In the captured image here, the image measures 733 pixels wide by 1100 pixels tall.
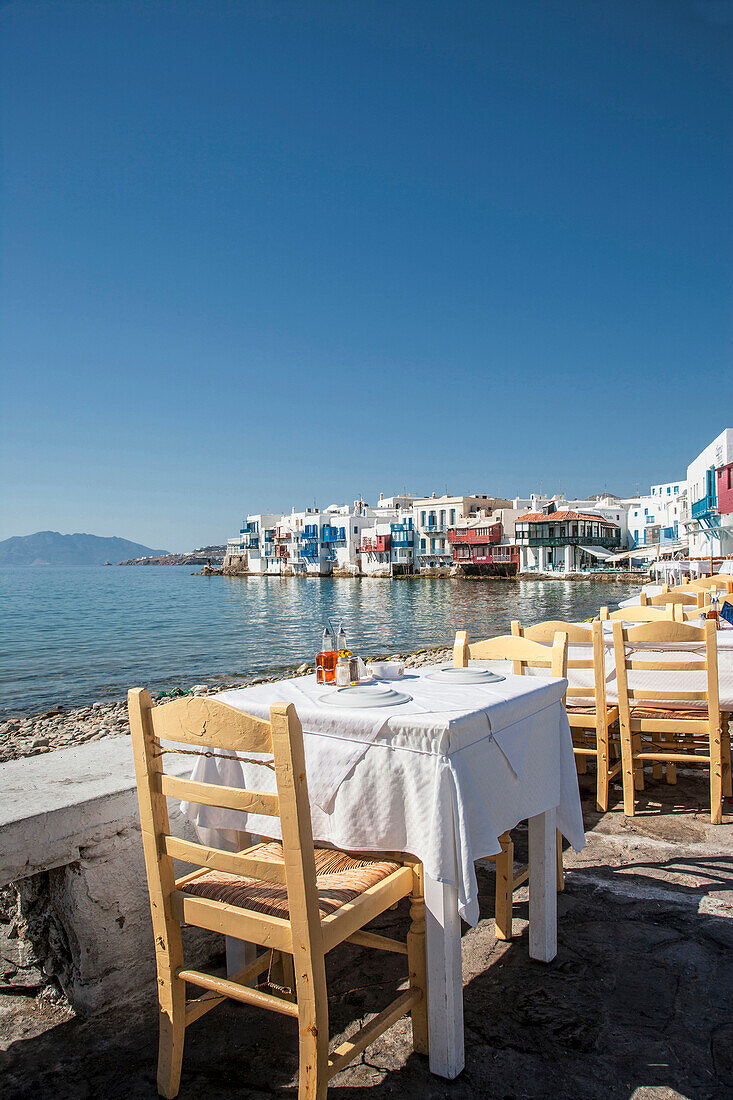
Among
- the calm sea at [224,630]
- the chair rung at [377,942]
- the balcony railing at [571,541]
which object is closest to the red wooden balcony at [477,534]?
the balcony railing at [571,541]

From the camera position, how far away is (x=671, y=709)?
3779mm

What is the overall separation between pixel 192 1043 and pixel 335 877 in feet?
2.05

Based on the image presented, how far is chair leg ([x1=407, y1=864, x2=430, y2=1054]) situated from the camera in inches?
67.1

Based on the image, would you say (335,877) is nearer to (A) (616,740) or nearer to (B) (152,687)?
(A) (616,740)

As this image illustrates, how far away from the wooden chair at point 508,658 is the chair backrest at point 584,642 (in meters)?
0.21

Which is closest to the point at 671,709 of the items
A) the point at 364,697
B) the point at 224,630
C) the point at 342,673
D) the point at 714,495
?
the point at 342,673

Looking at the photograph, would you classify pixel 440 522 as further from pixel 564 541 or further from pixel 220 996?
pixel 220 996

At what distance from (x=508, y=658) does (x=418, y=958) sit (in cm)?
141

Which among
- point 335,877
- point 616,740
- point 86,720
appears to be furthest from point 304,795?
point 86,720

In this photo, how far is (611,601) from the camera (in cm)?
3641

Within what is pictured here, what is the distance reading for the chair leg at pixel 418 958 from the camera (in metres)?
1.70

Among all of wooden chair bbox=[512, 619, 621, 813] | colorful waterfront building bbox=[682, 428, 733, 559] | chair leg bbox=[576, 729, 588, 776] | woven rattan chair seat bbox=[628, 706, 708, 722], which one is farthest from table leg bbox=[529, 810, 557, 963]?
colorful waterfront building bbox=[682, 428, 733, 559]

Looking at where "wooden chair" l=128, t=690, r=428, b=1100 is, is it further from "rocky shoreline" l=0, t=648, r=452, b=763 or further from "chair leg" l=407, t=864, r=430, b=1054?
"rocky shoreline" l=0, t=648, r=452, b=763

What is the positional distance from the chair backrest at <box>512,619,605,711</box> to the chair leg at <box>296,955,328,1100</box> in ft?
7.26
